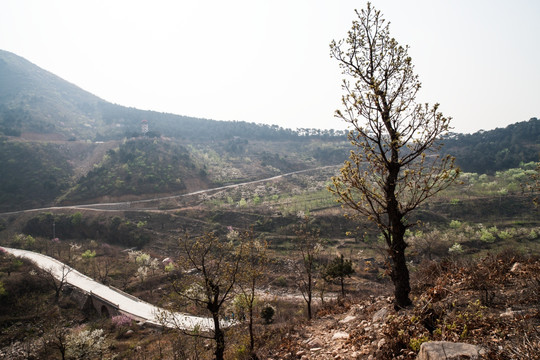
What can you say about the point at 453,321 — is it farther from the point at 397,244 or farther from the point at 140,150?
the point at 140,150

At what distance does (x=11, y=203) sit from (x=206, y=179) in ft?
142

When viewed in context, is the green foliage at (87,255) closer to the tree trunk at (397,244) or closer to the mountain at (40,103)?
the tree trunk at (397,244)

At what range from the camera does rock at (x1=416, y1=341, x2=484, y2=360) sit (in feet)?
12.9

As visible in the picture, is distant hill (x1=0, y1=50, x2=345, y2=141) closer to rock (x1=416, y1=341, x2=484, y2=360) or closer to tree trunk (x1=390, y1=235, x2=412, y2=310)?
tree trunk (x1=390, y1=235, x2=412, y2=310)

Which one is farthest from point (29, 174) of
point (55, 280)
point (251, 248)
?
point (251, 248)

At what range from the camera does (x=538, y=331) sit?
13.4 ft

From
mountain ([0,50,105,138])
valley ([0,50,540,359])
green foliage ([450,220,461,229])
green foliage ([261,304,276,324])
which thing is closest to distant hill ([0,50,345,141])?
mountain ([0,50,105,138])

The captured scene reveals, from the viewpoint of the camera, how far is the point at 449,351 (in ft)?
13.5

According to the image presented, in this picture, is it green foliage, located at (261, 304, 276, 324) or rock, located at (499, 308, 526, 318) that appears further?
green foliage, located at (261, 304, 276, 324)

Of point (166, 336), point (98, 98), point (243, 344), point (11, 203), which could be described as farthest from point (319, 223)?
point (98, 98)

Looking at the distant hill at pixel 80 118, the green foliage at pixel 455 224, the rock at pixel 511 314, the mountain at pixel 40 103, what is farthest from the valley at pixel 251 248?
the distant hill at pixel 80 118

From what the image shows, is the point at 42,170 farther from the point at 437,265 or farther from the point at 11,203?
the point at 437,265

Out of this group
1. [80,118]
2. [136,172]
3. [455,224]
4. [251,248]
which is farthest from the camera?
[80,118]

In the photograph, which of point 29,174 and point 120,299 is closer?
point 120,299
